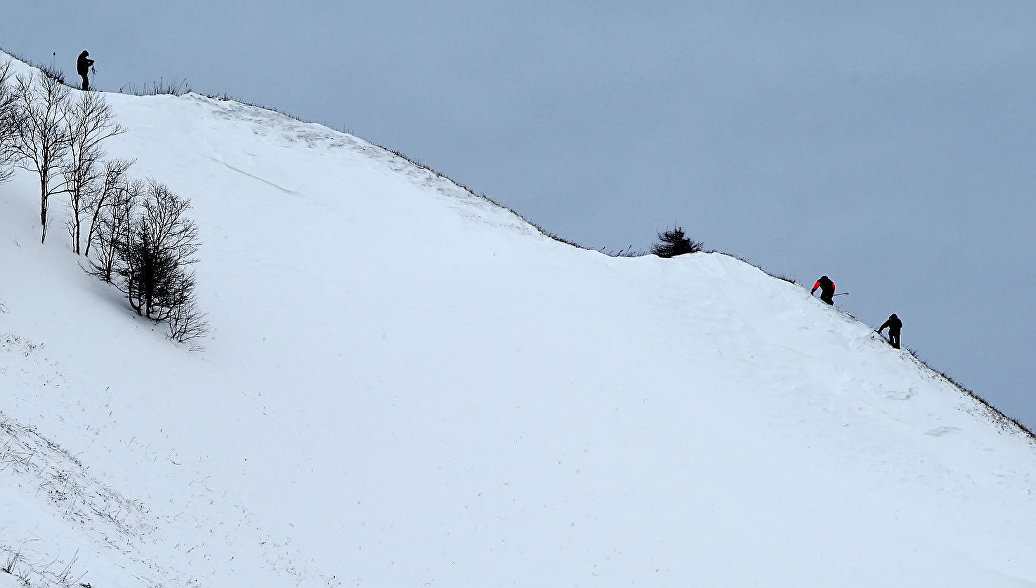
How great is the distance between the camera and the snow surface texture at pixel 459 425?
15.2m

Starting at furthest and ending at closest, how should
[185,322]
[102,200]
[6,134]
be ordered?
[6,134], [102,200], [185,322]

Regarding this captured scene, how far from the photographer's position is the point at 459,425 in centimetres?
2186

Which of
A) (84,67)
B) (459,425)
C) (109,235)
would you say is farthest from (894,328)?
(84,67)

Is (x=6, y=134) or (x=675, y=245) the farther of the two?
(x=675, y=245)

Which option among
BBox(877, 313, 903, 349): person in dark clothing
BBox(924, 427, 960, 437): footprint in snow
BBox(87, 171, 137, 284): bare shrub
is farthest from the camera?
BBox(877, 313, 903, 349): person in dark clothing

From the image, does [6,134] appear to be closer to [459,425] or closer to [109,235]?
[109,235]

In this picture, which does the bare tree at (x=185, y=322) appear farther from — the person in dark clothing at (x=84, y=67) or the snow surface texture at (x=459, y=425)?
the person in dark clothing at (x=84, y=67)

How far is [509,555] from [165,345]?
430 inches

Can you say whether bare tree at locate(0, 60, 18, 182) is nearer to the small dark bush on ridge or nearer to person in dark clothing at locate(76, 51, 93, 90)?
person in dark clothing at locate(76, 51, 93, 90)

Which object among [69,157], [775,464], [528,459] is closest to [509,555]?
[528,459]

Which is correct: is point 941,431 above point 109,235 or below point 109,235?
above

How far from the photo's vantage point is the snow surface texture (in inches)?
598

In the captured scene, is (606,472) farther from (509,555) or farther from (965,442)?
(965,442)

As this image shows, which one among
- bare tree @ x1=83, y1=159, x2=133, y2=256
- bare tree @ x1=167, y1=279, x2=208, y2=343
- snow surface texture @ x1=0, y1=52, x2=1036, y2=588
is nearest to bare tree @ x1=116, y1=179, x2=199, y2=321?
bare tree @ x1=167, y1=279, x2=208, y2=343
